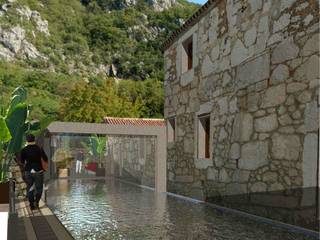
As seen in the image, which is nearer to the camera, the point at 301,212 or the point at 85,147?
the point at 301,212

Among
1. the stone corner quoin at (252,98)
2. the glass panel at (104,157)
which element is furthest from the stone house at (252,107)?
the glass panel at (104,157)

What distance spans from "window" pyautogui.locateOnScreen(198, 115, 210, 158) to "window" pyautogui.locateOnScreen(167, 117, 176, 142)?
208 cm

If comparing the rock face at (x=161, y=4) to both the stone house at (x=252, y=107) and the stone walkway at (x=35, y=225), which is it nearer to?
the stone house at (x=252, y=107)

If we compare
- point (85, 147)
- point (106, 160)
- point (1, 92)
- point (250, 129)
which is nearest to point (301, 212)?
point (250, 129)

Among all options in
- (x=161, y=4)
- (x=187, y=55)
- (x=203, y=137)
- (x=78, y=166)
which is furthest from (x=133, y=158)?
(x=161, y=4)

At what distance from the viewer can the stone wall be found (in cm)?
1558

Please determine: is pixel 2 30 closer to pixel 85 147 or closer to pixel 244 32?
pixel 85 147

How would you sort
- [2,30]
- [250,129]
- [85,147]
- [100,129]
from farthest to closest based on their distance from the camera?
[2,30], [85,147], [100,129], [250,129]

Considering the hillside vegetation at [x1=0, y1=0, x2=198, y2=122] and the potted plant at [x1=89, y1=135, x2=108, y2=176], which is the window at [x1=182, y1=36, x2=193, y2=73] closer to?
the potted plant at [x1=89, y1=135, x2=108, y2=176]

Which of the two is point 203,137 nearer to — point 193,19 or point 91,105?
point 193,19

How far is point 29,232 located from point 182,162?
6.26m

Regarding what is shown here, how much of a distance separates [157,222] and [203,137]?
149 inches

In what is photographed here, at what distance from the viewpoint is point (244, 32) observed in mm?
8734

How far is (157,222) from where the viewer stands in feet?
24.9
